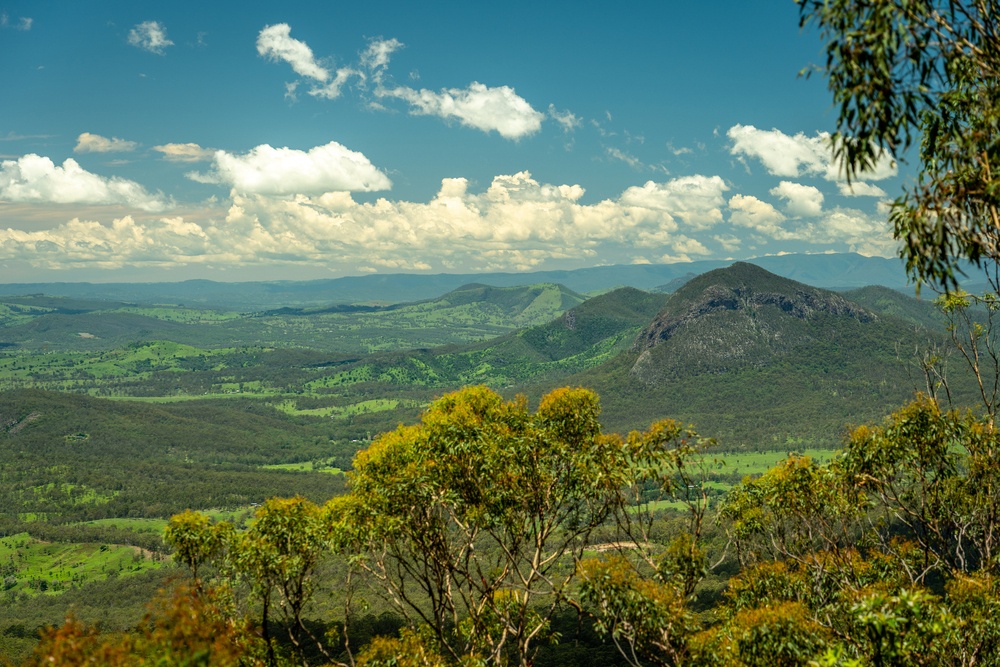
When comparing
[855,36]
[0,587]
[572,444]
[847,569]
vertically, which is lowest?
[0,587]

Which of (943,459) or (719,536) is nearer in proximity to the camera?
(943,459)

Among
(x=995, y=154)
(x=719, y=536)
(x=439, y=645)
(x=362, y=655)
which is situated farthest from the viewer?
(x=719, y=536)

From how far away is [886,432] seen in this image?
81.9 feet

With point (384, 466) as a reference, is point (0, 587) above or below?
below

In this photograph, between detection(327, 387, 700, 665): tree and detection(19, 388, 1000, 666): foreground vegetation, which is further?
detection(327, 387, 700, 665): tree

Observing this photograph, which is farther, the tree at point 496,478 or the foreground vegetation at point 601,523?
the tree at point 496,478

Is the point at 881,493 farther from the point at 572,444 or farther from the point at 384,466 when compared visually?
the point at 384,466

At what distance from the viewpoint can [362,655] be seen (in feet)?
78.9

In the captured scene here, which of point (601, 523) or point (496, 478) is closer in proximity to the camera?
point (496, 478)

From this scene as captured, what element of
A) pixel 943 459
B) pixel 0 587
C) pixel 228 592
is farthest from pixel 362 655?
pixel 0 587

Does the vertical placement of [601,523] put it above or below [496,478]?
below

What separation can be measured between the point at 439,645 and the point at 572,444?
46.0 feet

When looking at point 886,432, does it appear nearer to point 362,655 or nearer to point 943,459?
point 943,459

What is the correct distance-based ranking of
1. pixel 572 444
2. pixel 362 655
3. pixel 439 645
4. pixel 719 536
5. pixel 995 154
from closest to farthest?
pixel 995 154
pixel 362 655
pixel 572 444
pixel 439 645
pixel 719 536
